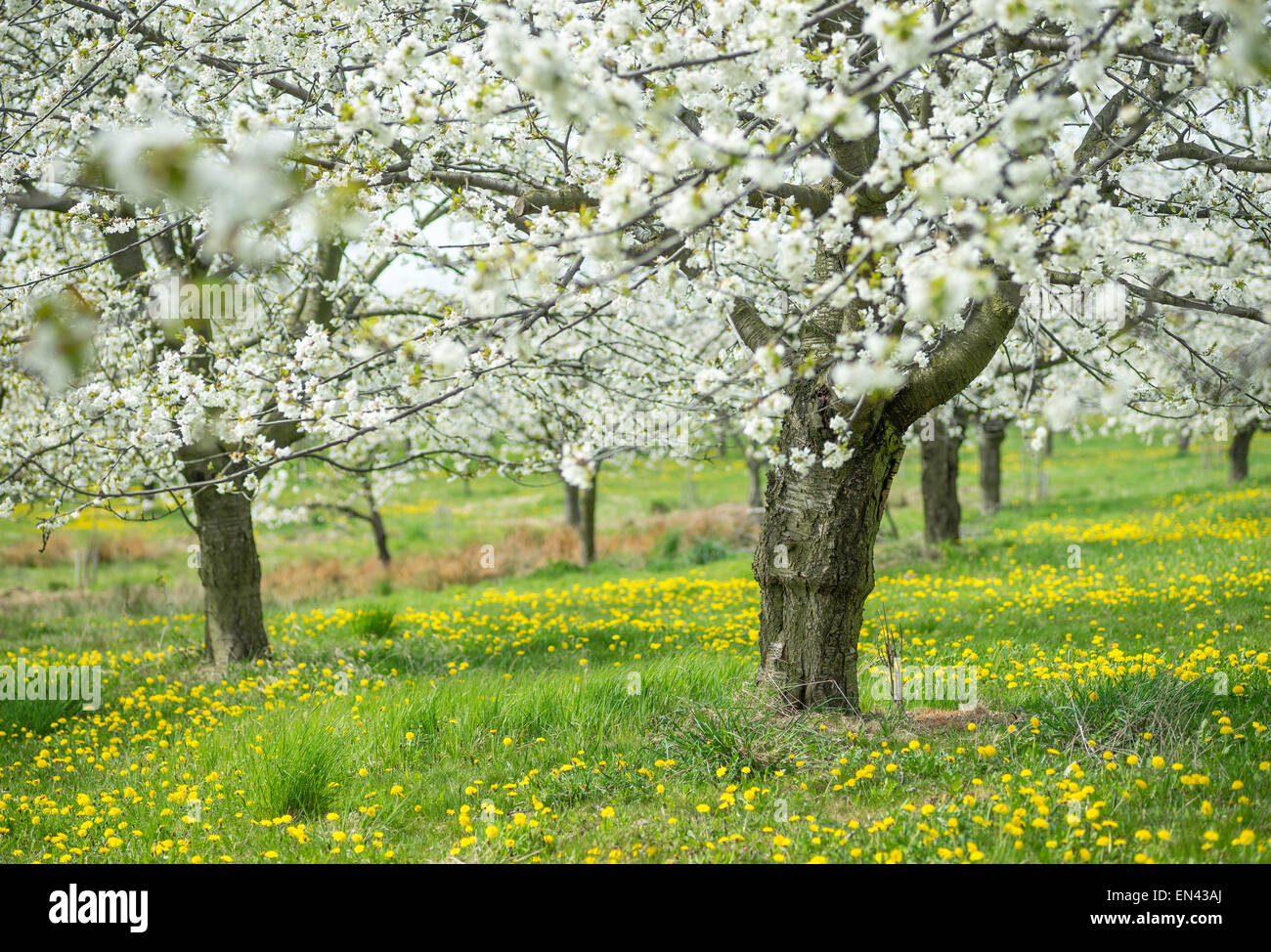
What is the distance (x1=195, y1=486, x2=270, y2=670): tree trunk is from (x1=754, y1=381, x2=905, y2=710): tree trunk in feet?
18.0

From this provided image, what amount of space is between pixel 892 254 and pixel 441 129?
2563 mm

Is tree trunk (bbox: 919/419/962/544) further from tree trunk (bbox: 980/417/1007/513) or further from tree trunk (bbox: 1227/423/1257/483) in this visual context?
tree trunk (bbox: 1227/423/1257/483)

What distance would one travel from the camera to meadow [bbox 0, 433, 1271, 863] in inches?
159

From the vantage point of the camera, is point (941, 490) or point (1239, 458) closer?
point (941, 490)

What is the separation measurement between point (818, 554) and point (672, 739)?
1350mm

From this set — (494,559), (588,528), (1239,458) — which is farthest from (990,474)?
(494,559)

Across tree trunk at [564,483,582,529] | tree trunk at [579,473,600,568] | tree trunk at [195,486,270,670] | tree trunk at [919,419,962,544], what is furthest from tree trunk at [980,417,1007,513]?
tree trunk at [195,486,270,670]

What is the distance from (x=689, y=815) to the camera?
432cm

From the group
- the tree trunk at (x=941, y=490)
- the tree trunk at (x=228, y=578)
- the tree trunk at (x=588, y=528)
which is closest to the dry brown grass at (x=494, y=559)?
the tree trunk at (x=588, y=528)

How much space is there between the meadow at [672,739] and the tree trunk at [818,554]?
0.26 metres

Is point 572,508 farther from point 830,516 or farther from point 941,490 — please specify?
point 830,516

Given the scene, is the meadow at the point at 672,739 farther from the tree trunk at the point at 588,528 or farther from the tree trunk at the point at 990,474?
the tree trunk at the point at 990,474

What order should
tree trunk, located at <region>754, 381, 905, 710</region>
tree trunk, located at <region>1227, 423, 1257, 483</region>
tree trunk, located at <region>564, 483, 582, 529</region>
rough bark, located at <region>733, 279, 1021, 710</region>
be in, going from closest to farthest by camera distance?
rough bark, located at <region>733, 279, 1021, 710</region> < tree trunk, located at <region>754, 381, 905, 710</region> < tree trunk, located at <region>1227, 423, 1257, 483</region> < tree trunk, located at <region>564, 483, 582, 529</region>

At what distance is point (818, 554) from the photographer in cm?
520
